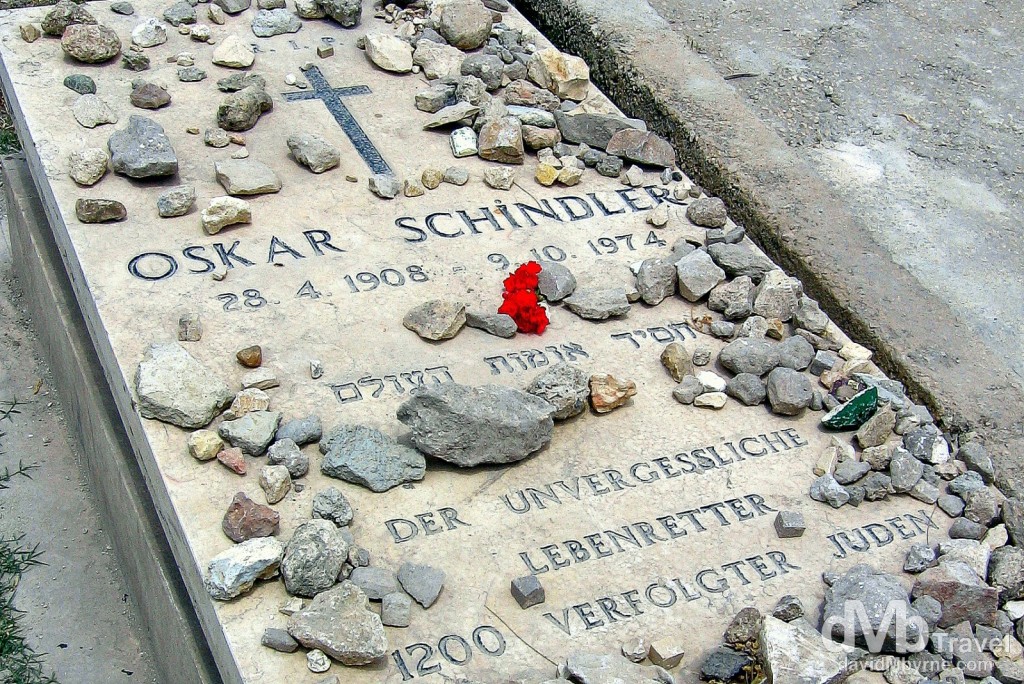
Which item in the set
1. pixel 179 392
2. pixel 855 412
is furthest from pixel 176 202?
pixel 855 412

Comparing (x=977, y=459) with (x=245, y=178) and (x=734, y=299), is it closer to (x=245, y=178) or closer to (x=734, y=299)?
(x=734, y=299)

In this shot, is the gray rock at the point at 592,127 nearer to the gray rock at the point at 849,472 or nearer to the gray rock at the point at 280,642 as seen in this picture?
the gray rock at the point at 849,472

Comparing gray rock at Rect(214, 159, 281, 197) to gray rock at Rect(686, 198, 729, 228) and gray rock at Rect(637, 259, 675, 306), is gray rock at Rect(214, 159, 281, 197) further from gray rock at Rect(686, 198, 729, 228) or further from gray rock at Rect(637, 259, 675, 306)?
gray rock at Rect(686, 198, 729, 228)

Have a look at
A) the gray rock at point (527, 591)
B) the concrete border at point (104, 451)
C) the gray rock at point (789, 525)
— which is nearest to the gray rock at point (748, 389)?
the gray rock at point (789, 525)

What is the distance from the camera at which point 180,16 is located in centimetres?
387

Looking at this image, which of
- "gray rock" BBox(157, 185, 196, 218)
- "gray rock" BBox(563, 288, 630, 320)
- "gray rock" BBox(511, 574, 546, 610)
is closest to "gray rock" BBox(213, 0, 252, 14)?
"gray rock" BBox(157, 185, 196, 218)

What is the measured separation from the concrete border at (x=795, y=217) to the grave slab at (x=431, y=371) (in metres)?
0.20

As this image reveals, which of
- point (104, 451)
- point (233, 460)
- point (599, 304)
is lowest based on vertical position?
point (104, 451)

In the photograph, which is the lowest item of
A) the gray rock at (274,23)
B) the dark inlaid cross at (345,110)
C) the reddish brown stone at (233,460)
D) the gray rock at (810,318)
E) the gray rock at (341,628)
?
the reddish brown stone at (233,460)

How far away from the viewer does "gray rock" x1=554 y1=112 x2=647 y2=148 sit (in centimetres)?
358

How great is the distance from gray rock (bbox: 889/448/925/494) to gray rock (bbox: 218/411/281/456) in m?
1.36

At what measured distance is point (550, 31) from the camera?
172 inches

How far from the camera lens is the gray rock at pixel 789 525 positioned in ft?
8.10

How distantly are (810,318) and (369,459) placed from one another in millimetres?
1215
